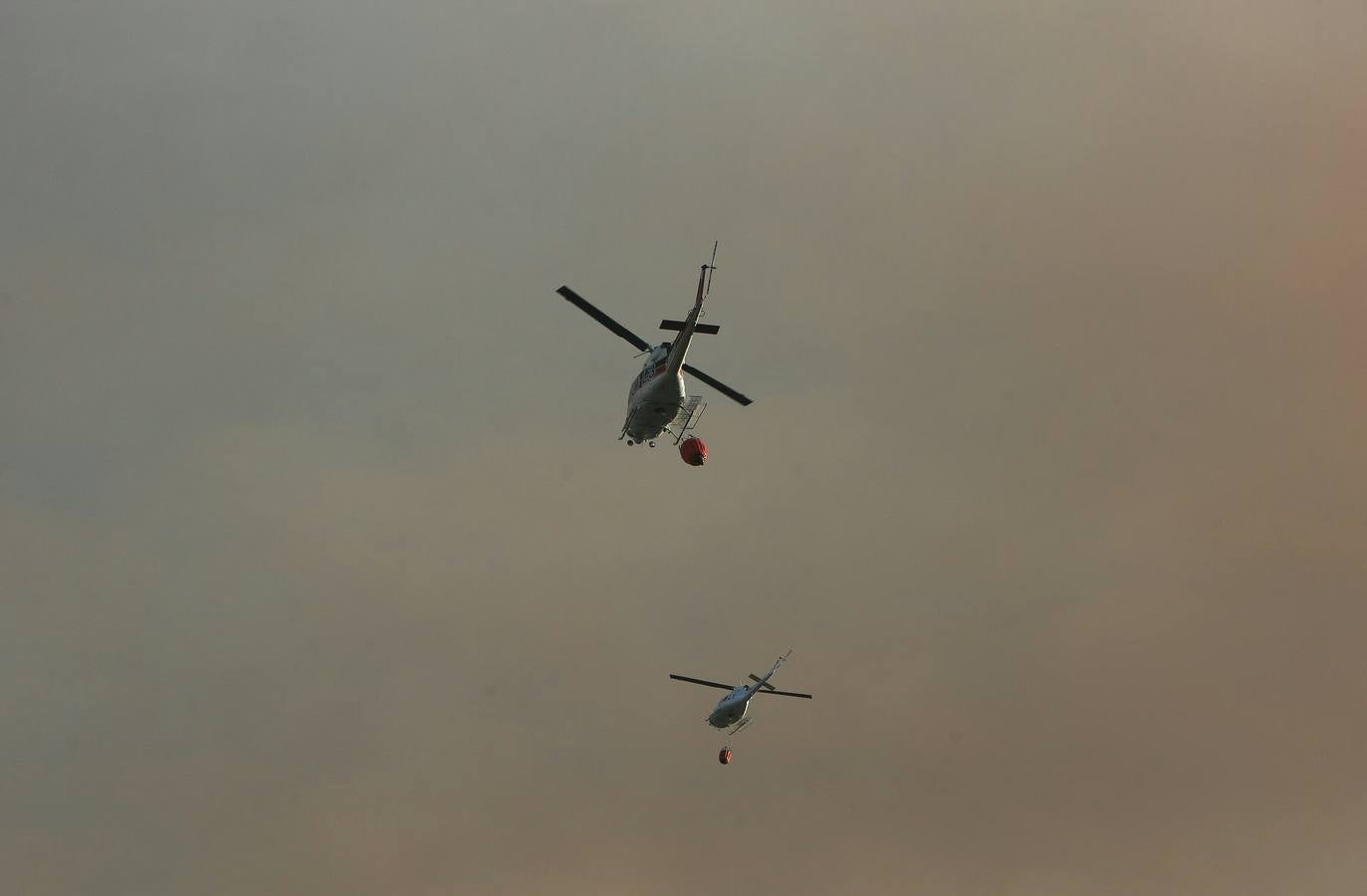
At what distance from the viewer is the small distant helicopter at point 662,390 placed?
81250 millimetres

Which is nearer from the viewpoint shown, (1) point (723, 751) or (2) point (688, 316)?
(2) point (688, 316)

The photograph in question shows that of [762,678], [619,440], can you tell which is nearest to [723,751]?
[762,678]

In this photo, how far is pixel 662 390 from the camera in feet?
269

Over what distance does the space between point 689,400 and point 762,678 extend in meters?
54.9

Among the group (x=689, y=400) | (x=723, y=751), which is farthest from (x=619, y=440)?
(x=723, y=751)

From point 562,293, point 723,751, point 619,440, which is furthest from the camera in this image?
point 723,751

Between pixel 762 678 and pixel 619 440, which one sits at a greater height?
pixel 762 678

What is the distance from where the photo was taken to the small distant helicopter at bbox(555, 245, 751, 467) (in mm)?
81250

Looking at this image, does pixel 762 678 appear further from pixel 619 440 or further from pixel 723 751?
pixel 619 440

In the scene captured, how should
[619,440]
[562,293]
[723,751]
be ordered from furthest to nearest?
[723,751] → [619,440] → [562,293]

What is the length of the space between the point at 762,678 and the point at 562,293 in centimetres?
6180

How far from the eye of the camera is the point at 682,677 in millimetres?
133000

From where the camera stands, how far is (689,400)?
83.1m

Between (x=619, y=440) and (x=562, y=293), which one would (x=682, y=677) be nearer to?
(x=619, y=440)
